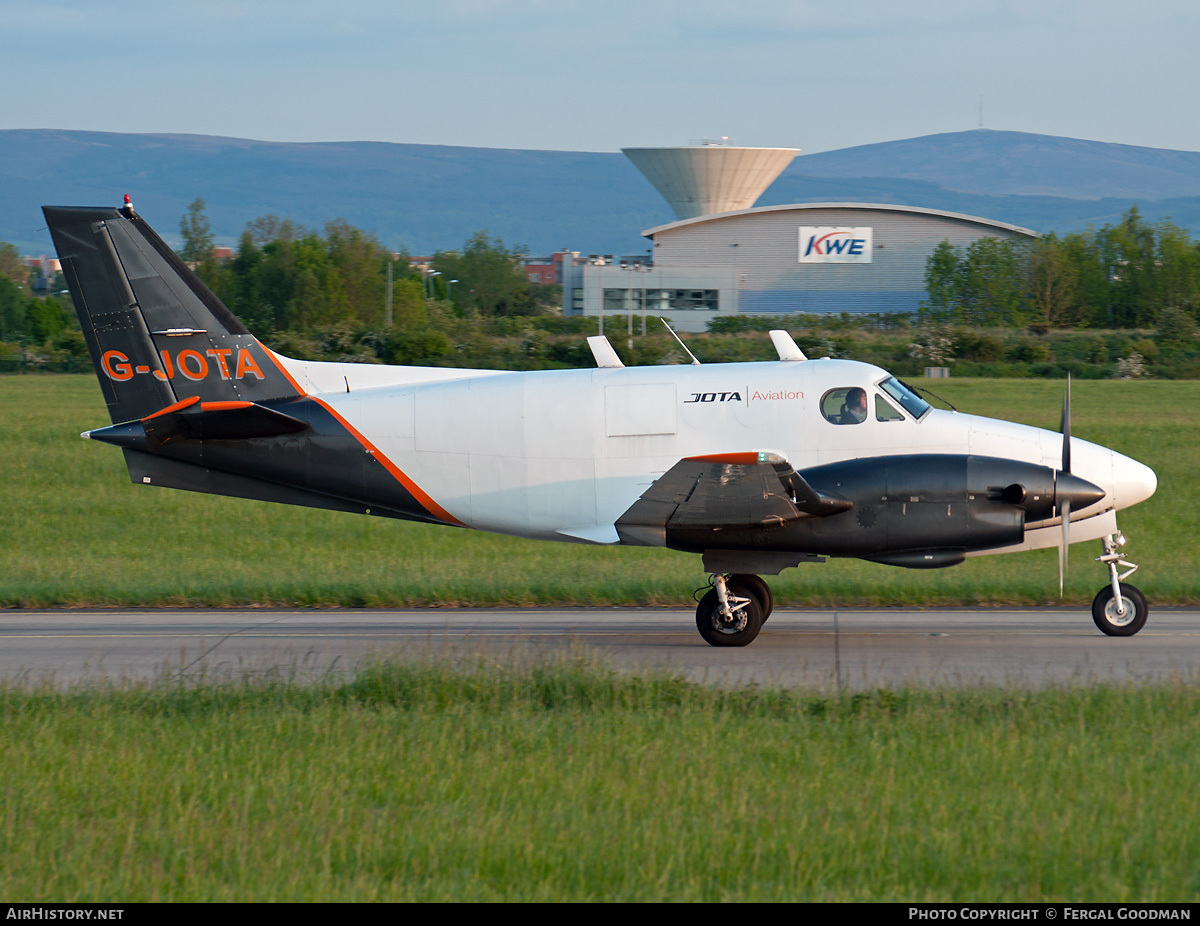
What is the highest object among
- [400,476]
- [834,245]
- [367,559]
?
[834,245]

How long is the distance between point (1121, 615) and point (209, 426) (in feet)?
32.2

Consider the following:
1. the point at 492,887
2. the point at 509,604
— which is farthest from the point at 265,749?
the point at 509,604

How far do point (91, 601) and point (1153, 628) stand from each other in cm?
1328

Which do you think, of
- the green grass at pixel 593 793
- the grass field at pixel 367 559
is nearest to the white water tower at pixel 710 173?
the grass field at pixel 367 559

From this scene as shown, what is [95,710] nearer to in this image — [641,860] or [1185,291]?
[641,860]

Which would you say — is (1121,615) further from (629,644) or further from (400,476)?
(400,476)

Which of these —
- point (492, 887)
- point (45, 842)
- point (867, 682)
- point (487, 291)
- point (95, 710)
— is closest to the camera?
point (492, 887)

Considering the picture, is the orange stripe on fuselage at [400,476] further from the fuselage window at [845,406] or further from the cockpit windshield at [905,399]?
the cockpit windshield at [905,399]

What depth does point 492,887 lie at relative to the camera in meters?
5.78

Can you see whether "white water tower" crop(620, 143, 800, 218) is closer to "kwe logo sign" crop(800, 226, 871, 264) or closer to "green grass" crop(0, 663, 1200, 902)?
"kwe logo sign" crop(800, 226, 871, 264)

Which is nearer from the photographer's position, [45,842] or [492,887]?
[492,887]

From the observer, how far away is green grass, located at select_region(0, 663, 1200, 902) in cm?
584

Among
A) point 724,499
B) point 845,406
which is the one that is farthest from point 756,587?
point 845,406

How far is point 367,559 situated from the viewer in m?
20.7
